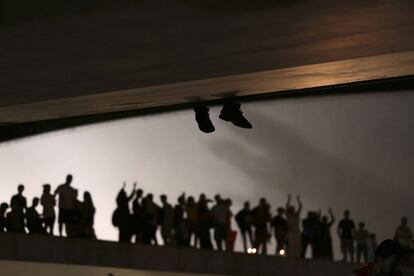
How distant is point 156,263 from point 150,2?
1071 centimetres

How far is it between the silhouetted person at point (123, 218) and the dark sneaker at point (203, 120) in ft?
20.5

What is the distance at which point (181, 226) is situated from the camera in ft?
65.2

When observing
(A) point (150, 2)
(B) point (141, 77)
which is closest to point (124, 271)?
(B) point (141, 77)

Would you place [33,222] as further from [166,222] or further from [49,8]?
[49,8]

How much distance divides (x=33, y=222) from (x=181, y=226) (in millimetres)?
2939

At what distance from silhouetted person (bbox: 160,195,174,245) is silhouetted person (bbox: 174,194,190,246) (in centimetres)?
9

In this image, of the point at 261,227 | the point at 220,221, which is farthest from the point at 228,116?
the point at 261,227

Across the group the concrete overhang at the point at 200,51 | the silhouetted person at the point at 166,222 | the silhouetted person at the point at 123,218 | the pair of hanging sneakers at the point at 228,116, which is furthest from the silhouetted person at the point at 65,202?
the pair of hanging sneakers at the point at 228,116

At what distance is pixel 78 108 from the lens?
14.0 meters

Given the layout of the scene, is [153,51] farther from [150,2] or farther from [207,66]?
[150,2]

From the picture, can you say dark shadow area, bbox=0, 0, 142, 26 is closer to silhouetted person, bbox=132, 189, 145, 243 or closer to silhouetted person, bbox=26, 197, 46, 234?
silhouetted person, bbox=26, 197, 46, 234

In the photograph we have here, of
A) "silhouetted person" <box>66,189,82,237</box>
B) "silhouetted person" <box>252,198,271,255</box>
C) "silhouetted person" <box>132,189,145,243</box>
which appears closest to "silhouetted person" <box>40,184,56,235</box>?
"silhouetted person" <box>66,189,82,237</box>

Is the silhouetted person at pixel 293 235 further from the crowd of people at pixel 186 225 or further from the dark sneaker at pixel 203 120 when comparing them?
the dark sneaker at pixel 203 120

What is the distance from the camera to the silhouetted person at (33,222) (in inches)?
741
